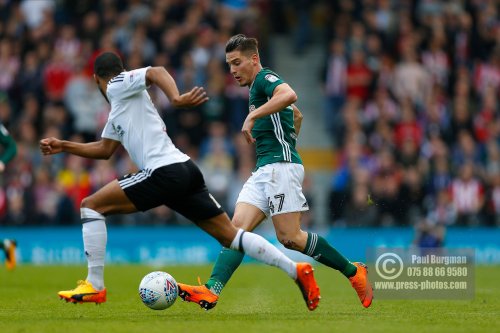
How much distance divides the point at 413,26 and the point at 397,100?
2379 mm

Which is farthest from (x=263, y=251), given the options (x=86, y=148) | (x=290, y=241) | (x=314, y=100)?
(x=314, y=100)

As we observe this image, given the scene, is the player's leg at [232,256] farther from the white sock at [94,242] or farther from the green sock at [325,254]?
the white sock at [94,242]

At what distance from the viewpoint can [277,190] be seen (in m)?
10.8

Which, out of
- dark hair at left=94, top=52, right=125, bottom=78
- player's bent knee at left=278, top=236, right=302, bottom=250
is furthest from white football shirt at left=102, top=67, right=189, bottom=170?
player's bent knee at left=278, top=236, right=302, bottom=250

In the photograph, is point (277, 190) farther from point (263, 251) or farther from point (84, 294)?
point (84, 294)

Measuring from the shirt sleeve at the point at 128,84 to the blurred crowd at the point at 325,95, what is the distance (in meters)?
10.3

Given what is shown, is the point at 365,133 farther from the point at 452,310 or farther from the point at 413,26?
the point at 452,310

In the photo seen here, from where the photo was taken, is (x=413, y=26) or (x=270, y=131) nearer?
(x=270, y=131)

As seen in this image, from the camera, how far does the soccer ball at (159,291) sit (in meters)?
10.5

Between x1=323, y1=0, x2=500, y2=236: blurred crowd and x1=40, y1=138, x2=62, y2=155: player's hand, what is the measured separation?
10.0m

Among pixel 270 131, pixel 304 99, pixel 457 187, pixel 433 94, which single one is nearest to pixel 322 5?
pixel 304 99

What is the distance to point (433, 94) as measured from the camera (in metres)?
23.5

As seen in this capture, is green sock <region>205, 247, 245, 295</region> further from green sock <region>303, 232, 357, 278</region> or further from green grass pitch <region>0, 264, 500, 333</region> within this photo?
green sock <region>303, 232, 357, 278</region>

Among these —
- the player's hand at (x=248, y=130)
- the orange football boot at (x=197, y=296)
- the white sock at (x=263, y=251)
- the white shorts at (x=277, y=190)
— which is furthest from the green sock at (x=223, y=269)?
the player's hand at (x=248, y=130)
